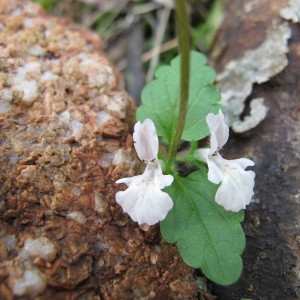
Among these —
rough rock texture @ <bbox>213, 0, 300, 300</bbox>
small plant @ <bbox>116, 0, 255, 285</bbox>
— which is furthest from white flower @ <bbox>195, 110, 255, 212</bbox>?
rough rock texture @ <bbox>213, 0, 300, 300</bbox>

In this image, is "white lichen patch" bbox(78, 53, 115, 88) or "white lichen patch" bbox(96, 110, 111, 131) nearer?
"white lichen patch" bbox(96, 110, 111, 131)

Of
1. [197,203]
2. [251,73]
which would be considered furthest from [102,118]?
[251,73]

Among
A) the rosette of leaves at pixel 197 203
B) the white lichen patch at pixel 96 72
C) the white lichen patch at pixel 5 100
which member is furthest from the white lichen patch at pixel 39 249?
the white lichen patch at pixel 96 72

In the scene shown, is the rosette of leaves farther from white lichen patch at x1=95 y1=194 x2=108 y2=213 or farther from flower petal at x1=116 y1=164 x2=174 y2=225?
white lichen patch at x1=95 y1=194 x2=108 y2=213

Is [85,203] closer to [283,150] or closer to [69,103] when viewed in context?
[69,103]

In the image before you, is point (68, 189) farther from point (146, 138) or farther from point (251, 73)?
point (251, 73)

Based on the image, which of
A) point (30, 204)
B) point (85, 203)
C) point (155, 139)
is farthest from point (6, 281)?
point (155, 139)

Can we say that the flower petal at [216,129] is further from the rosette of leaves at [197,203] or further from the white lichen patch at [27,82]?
the white lichen patch at [27,82]
